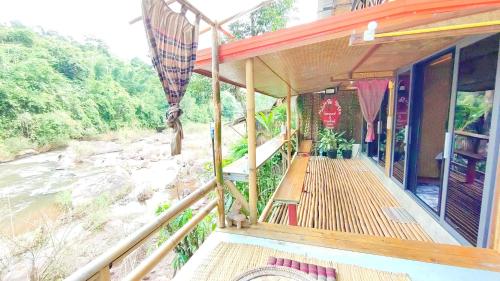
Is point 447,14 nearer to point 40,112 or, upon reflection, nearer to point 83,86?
point 40,112

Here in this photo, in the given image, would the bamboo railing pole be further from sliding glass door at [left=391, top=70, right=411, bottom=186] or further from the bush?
the bush

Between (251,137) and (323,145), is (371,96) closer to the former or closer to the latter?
(323,145)

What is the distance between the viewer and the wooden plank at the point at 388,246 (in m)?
1.65

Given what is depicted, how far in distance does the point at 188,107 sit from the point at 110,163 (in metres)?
6.29

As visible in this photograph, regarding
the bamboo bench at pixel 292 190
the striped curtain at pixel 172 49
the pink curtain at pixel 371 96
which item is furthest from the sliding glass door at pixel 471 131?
the pink curtain at pixel 371 96

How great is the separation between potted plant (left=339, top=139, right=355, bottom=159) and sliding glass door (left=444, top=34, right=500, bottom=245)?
3733 millimetres

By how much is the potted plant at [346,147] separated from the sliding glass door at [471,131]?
3.73 meters

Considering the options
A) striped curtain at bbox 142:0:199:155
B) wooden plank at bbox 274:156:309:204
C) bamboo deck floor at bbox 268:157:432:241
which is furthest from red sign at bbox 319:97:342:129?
striped curtain at bbox 142:0:199:155

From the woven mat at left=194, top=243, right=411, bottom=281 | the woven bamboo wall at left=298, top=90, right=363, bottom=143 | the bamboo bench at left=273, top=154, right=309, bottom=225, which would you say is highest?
the woven bamboo wall at left=298, top=90, right=363, bottom=143

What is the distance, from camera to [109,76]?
1619 cm

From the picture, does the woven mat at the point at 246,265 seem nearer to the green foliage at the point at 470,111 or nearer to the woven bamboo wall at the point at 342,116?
Result: the green foliage at the point at 470,111

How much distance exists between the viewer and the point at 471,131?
7.11 ft

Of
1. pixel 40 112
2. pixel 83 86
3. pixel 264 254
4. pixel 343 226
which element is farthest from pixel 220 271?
pixel 83 86

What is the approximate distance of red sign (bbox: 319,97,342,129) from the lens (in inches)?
262
